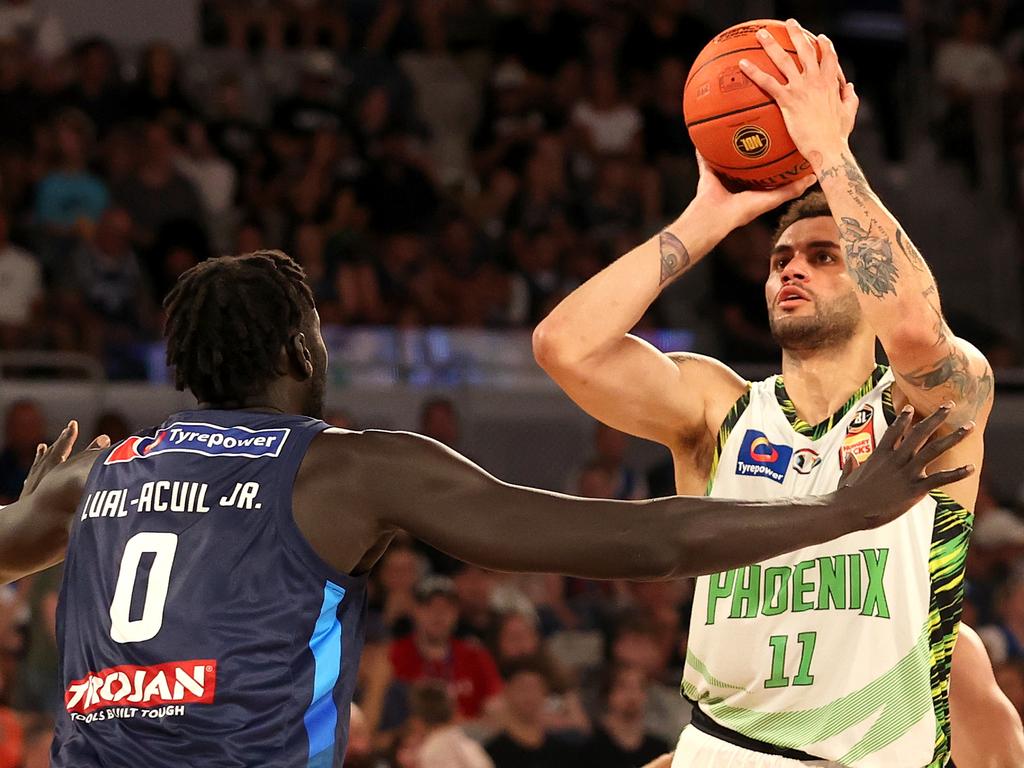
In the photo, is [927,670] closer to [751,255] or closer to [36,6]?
[751,255]

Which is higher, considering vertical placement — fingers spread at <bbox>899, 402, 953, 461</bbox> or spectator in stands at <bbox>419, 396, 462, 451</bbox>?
fingers spread at <bbox>899, 402, 953, 461</bbox>

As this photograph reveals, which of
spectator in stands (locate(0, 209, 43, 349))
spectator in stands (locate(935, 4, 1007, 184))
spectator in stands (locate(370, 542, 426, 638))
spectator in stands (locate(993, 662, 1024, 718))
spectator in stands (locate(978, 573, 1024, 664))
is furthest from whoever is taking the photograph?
spectator in stands (locate(935, 4, 1007, 184))

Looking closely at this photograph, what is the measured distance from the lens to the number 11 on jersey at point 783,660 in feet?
13.5

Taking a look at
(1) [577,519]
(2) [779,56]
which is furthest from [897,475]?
(2) [779,56]

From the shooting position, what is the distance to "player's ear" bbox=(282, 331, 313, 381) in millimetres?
3303

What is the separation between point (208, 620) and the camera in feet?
9.98

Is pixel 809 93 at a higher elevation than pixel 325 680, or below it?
higher

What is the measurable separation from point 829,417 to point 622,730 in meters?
4.15

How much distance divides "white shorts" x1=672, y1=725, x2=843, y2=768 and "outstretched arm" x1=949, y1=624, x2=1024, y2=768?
0.80m

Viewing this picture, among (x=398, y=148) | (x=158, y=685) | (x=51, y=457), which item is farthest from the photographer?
(x=398, y=148)

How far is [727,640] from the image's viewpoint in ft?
13.9

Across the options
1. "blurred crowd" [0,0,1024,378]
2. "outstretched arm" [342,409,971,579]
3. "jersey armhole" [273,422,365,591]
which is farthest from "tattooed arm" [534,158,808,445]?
"blurred crowd" [0,0,1024,378]

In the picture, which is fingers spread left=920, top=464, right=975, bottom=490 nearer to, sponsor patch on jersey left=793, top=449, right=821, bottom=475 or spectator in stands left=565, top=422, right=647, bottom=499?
sponsor patch on jersey left=793, top=449, right=821, bottom=475

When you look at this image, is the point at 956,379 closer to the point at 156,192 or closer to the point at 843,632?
the point at 843,632
